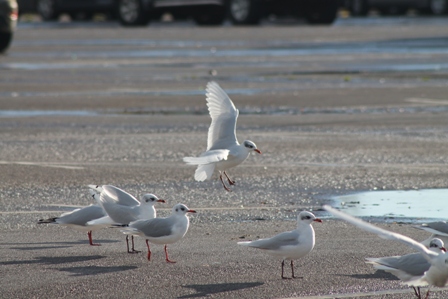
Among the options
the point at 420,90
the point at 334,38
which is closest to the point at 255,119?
the point at 420,90

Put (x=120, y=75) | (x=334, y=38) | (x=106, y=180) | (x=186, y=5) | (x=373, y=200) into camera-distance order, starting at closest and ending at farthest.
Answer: (x=373, y=200) → (x=106, y=180) → (x=120, y=75) → (x=334, y=38) → (x=186, y=5)

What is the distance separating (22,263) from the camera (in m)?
7.09

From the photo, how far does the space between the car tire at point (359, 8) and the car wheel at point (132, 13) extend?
10127 millimetres

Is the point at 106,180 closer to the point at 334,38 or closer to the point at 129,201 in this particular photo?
the point at 129,201

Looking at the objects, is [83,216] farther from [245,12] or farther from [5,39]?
[245,12]

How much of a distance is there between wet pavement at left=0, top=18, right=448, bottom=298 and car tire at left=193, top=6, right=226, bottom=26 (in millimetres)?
11286

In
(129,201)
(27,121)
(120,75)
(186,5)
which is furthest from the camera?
(186,5)

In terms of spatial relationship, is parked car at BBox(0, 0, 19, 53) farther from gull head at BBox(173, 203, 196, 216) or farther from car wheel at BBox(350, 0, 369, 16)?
car wheel at BBox(350, 0, 369, 16)

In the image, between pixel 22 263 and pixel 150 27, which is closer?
pixel 22 263

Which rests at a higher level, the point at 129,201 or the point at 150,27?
the point at 129,201

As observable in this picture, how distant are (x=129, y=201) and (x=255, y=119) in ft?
24.4

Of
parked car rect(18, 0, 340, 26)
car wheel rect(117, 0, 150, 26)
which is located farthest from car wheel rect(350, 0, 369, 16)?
car wheel rect(117, 0, 150, 26)

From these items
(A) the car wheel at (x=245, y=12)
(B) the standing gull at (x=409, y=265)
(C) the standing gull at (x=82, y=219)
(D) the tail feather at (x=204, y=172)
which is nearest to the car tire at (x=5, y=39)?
(A) the car wheel at (x=245, y=12)

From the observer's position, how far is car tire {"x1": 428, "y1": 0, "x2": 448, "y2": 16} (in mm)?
42531
